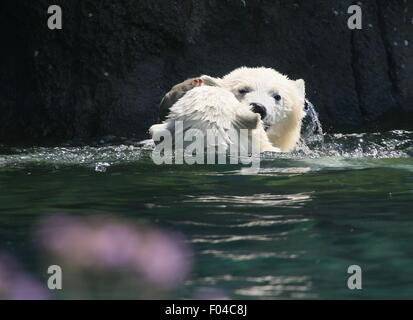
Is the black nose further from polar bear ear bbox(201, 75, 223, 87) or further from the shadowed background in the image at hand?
the shadowed background

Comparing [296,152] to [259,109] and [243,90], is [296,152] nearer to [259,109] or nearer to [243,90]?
[259,109]

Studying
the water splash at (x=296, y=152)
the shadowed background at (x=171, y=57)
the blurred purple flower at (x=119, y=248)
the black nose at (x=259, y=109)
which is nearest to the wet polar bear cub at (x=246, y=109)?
the black nose at (x=259, y=109)

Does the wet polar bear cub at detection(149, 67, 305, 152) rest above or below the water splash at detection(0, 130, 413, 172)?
above

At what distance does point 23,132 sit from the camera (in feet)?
29.3

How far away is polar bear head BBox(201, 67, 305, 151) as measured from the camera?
21.0 ft

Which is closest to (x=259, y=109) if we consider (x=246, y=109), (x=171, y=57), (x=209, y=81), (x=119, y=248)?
A: (x=209, y=81)

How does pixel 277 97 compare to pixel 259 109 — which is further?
pixel 277 97

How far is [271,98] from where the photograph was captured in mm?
6496

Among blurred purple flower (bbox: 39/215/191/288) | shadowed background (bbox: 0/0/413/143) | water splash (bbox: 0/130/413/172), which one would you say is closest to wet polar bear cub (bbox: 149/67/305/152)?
water splash (bbox: 0/130/413/172)

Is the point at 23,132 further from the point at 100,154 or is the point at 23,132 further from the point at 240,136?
the point at 240,136

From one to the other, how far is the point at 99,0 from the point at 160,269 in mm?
6576

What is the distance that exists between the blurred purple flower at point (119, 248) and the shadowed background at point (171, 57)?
5237mm

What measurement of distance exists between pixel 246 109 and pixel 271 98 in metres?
1.06

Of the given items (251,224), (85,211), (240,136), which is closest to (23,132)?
(240,136)
